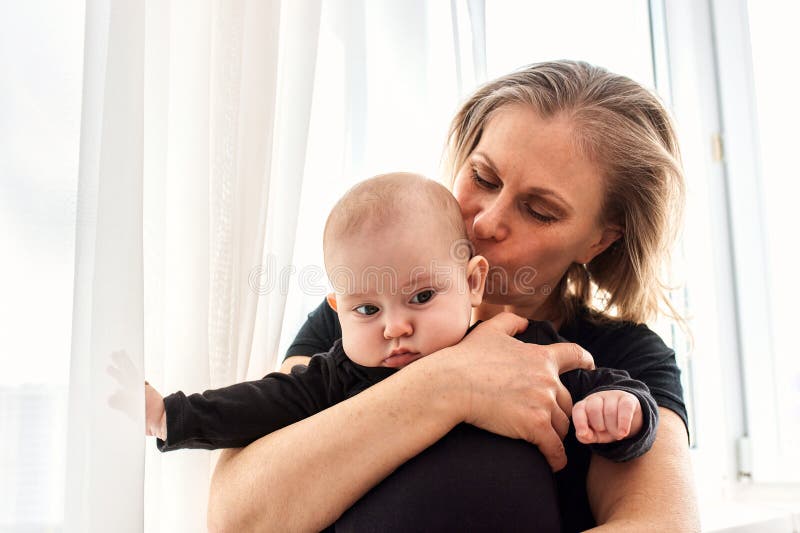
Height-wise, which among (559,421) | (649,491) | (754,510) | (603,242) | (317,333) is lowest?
Answer: (754,510)

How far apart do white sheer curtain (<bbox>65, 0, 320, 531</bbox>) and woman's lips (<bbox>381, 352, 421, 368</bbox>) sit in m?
0.23

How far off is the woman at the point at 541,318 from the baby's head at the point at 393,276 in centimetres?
6

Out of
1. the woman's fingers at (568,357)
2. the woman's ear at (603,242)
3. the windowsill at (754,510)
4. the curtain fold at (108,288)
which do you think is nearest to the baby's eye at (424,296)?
the woman's fingers at (568,357)

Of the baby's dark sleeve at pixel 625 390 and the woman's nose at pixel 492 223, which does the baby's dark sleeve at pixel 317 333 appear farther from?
the baby's dark sleeve at pixel 625 390

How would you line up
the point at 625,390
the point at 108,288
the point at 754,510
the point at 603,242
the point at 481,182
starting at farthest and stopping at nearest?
the point at 754,510 → the point at 603,242 → the point at 481,182 → the point at 625,390 → the point at 108,288

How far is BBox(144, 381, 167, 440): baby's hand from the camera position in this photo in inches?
35.6

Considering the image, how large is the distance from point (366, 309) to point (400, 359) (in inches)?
3.8

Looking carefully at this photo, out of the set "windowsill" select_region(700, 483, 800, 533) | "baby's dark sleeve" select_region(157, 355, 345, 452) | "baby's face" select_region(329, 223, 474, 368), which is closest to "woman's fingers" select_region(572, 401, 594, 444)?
"baby's face" select_region(329, 223, 474, 368)

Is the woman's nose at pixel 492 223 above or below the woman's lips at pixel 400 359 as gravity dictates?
above

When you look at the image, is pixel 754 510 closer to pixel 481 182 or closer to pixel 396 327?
pixel 481 182

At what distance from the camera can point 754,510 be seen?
224 cm

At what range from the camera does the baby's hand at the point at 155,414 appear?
0.91m

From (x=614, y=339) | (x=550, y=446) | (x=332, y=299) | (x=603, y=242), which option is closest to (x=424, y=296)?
(x=332, y=299)

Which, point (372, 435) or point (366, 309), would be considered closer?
point (372, 435)
